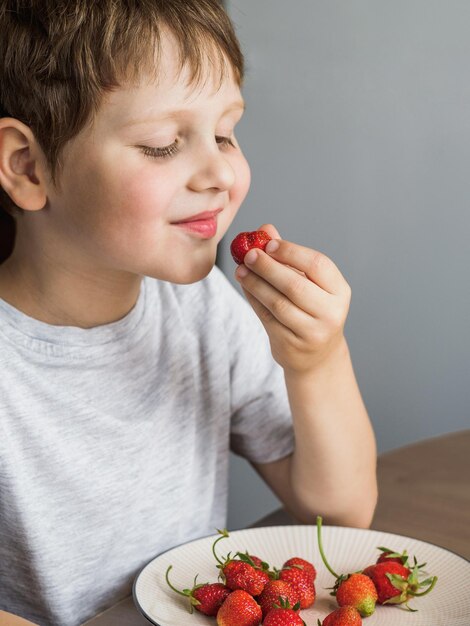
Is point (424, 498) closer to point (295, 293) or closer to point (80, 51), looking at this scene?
point (295, 293)

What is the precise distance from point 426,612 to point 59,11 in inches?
31.5

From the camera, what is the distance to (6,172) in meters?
1.11

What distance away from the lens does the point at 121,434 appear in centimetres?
123

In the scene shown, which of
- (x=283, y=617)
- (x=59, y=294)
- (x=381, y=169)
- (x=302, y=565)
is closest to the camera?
(x=283, y=617)

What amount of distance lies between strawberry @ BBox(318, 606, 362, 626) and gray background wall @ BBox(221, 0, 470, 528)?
1382 mm

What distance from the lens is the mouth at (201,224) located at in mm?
1066

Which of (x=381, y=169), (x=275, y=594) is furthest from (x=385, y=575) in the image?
(x=381, y=169)

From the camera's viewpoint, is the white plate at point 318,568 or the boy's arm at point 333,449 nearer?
the white plate at point 318,568

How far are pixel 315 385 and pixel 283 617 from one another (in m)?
0.38

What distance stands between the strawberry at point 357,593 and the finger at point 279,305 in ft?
0.97

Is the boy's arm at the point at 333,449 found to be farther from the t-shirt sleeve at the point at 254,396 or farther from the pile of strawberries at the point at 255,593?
the pile of strawberries at the point at 255,593

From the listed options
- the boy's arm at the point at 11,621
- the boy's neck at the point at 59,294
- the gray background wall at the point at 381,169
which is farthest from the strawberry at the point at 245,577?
the gray background wall at the point at 381,169

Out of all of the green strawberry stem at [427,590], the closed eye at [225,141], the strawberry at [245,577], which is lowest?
the green strawberry stem at [427,590]

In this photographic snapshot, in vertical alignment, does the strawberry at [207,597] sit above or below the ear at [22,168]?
below
